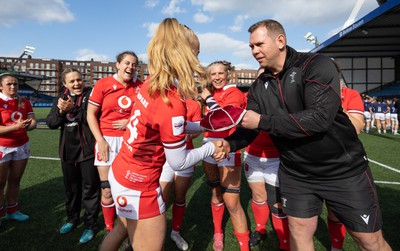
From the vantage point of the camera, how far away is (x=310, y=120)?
1.91m

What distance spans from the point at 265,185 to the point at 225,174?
1.89 ft

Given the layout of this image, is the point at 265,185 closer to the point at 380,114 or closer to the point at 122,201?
the point at 122,201

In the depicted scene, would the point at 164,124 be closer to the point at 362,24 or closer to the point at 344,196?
the point at 344,196

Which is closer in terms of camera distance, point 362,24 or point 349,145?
point 349,145

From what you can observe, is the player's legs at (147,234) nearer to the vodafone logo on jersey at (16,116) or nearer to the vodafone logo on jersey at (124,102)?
the vodafone logo on jersey at (124,102)

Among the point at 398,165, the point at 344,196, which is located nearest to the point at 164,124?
the point at 344,196

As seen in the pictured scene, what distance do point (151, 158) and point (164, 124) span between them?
37cm

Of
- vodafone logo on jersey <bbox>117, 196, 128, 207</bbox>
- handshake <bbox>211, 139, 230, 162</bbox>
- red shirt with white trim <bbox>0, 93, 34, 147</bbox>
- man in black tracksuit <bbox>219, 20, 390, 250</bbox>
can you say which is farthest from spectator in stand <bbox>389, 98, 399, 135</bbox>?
red shirt with white trim <bbox>0, 93, 34, 147</bbox>

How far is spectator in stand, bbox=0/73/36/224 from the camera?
13.1ft

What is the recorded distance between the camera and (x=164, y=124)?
1.83m

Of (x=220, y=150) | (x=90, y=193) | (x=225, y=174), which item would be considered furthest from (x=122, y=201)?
(x=90, y=193)

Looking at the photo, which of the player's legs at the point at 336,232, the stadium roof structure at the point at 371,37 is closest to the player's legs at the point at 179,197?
the player's legs at the point at 336,232

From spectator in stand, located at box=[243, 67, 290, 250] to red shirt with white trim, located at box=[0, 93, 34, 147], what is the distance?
3537 millimetres

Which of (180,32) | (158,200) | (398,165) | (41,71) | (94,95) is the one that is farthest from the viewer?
(41,71)
